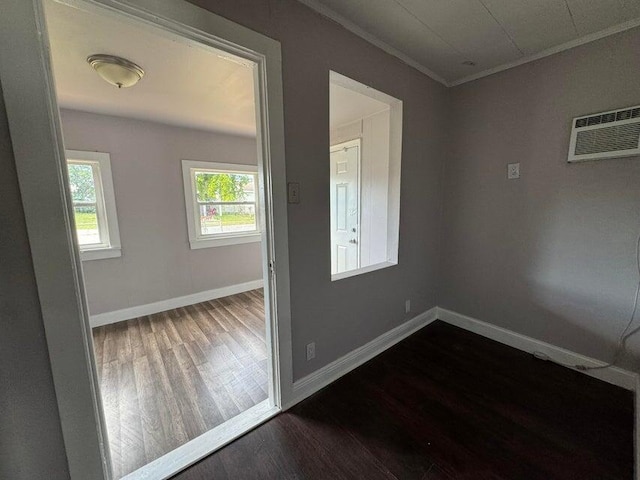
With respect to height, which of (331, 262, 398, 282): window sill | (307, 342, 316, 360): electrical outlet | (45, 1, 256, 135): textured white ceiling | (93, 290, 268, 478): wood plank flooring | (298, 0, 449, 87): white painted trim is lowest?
(93, 290, 268, 478): wood plank flooring

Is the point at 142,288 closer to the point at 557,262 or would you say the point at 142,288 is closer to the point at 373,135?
the point at 373,135

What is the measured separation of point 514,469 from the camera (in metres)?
1.28

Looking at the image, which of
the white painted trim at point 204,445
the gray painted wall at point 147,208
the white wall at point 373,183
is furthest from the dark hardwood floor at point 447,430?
the gray painted wall at point 147,208

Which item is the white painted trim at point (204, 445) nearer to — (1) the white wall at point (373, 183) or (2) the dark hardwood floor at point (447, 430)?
(2) the dark hardwood floor at point (447, 430)

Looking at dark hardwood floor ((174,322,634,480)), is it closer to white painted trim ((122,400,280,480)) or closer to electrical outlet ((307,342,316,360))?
white painted trim ((122,400,280,480))

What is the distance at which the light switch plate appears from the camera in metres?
1.50

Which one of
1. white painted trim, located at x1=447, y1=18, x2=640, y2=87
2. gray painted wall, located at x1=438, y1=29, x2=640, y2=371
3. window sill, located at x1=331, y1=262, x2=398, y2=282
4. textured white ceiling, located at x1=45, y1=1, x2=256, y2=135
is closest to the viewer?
textured white ceiling, located at x1=45, y1=1, x2=256, y2=135

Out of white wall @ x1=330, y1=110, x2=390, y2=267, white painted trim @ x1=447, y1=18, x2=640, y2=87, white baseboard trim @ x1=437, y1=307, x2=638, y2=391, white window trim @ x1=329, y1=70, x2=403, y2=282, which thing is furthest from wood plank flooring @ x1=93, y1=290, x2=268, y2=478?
white painted trim @ x1=447, y1=18, x2=640, y2=87

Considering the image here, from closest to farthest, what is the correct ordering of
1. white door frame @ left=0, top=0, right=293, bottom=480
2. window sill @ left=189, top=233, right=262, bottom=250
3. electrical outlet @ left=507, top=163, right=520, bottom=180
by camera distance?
white door frame @ left=0, top=0, right=293, bottom=480, electrical outlet @ left=507, top=163, right=520, bottom=180, window sill @ left=189, top=233, right=262, bottom=250

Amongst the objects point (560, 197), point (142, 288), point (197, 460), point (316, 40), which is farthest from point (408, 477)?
point (142, 288)

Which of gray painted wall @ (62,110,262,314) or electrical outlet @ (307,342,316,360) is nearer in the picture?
electrical outlet @ (307,342,316,360)

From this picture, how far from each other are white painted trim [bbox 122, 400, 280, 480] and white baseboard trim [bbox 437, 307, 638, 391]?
80.9 inches

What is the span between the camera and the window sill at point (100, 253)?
2.81 meters

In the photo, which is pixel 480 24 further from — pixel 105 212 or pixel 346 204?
pixel 105 212
